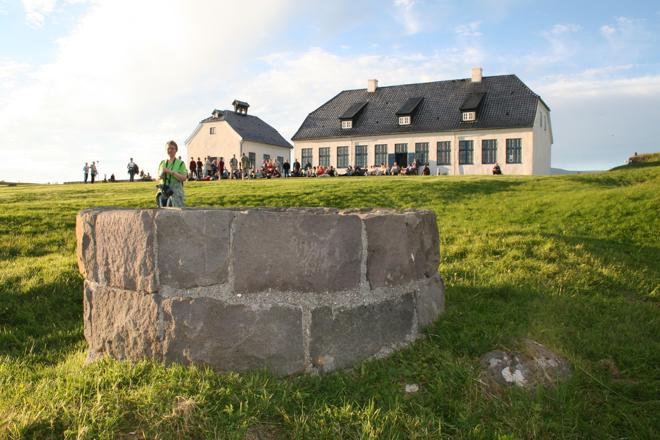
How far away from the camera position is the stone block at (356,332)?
153 inches

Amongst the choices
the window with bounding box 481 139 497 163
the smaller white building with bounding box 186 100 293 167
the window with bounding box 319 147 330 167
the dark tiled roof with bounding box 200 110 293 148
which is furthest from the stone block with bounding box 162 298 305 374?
the dark tiled roof with bounding box 200 110 293 148

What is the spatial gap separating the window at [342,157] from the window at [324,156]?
86 cm

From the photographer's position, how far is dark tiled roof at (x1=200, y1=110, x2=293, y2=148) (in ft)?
159

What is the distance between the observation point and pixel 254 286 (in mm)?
3832

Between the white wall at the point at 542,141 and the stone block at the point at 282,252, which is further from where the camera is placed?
the white wall at the point at 542,141

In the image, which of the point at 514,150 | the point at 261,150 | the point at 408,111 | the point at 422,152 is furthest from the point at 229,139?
the point at 514,150

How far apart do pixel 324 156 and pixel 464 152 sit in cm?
1144

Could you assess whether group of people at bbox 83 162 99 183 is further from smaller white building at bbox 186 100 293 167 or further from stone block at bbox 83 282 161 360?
stone block at bbox 83 282 161 360

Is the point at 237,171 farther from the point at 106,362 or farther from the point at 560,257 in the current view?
the point at 106,362

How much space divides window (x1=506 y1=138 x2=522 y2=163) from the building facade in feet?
0.22

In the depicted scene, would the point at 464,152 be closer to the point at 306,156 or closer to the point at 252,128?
the point at 306,156

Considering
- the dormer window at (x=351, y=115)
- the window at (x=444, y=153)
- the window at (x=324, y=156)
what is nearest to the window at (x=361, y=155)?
the dormer window at (x=351, y=115)

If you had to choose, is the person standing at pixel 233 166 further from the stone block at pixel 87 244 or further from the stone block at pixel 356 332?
the stone block at pixel 356 332

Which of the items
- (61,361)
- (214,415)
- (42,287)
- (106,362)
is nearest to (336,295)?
(214,415)
